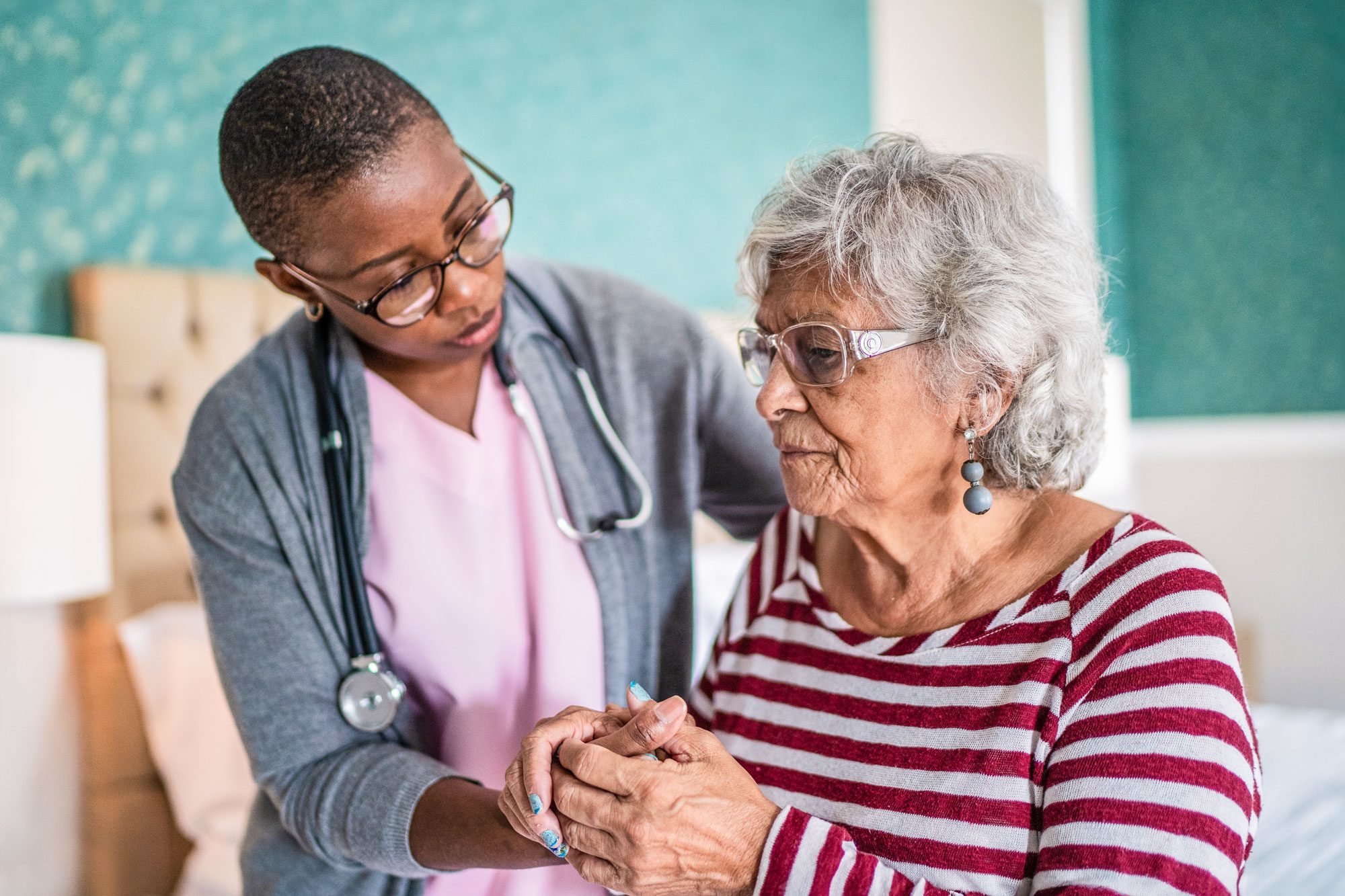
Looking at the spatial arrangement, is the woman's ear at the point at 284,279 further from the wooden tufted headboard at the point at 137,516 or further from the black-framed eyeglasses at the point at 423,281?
the wooden tufted headboard at the point at 137,516

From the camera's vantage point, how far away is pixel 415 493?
145cm

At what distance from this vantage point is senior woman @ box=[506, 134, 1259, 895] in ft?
3.18

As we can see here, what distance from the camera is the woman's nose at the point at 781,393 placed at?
1.23m

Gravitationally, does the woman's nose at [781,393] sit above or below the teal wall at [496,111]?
below

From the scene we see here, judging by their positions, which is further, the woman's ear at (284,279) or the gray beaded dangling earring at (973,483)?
the woman's ear at (284,279)

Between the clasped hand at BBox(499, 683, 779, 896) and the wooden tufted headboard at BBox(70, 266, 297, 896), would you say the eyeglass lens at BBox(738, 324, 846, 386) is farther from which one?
the wooden tufted headboard at BBox(70, 266, 297, 896)

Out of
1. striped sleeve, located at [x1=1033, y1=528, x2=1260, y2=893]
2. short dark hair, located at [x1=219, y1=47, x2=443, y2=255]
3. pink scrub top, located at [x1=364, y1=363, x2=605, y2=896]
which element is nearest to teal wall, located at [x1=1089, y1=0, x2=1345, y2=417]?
pink scrub top, located at [x1=364, y1=363, x2=605, y2=896]

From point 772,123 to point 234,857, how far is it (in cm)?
277

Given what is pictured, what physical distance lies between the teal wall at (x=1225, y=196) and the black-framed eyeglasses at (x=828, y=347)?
386cm

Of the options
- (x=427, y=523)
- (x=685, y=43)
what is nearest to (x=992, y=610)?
(x=427, y=523)

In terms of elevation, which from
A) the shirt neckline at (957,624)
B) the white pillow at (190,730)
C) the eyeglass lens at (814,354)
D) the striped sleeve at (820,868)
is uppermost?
the eyeglass lens at (814,354)

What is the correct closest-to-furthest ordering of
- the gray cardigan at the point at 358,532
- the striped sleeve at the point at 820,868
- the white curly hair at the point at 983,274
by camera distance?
1. the striped sleeve at the point at 820,868
2. the white curly hair at the point at 983,274
3. the gray cardigan at the point at 358,532

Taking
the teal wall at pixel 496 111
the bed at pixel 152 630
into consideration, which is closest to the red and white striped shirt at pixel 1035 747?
the teal wall at pixel 496 111

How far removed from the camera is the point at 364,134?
1.21 meters
